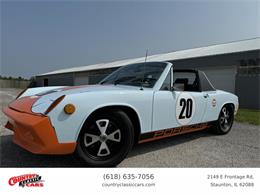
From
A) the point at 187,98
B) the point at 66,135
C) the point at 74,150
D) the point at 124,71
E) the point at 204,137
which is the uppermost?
the point at 124,71

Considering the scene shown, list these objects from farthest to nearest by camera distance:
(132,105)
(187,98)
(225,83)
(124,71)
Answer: (225,83) < (124,71) < (187,98) < (132,105)

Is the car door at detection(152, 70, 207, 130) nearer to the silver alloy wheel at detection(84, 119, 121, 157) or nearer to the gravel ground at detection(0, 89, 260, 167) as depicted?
the gravel ground at detection(0, 89, 260, 167)

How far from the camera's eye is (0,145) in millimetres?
3334

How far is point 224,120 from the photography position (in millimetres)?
4625

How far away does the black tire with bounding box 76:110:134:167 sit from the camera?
7.96 feet

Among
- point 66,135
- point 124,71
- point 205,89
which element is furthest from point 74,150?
point 205,89

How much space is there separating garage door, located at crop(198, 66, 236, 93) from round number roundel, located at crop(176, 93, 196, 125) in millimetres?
11219

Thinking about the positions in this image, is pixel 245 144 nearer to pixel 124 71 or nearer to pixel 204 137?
pixel 204 137

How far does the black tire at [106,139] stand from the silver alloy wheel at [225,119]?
9.24 feet

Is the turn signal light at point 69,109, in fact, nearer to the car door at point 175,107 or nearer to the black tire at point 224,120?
the car door at point 175,107

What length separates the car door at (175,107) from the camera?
298 centimetres
